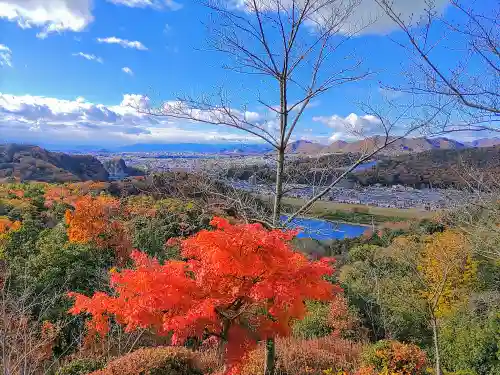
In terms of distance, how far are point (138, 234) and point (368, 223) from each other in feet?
142

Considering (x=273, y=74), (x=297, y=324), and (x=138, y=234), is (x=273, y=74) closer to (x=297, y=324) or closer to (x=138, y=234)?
(x=297, y=324)

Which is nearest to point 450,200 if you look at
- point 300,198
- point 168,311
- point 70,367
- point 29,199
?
point 300,198

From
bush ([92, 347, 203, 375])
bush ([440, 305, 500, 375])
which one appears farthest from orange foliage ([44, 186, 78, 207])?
bush ([440, 305, 500, 375])

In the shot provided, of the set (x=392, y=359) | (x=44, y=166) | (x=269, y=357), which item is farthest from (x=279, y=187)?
(x=44, y=166)

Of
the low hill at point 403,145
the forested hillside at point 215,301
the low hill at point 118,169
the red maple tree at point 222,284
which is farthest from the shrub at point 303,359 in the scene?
the low hill at point 118,169

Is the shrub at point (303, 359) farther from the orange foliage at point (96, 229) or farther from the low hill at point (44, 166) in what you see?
the low hill at point (44, 166)

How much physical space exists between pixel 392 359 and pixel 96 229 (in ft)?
41.8

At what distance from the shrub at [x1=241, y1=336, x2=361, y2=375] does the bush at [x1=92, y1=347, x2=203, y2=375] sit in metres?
1.14

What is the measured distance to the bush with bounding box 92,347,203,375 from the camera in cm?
677

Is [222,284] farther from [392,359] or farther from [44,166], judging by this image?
[44,166]

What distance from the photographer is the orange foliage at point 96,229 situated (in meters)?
16.1

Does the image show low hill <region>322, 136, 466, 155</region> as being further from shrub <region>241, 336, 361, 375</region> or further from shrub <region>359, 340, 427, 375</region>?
shrub <region>359, 340, 427, 375</region>

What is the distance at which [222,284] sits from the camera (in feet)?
17.4

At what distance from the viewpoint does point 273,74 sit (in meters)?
5.43
